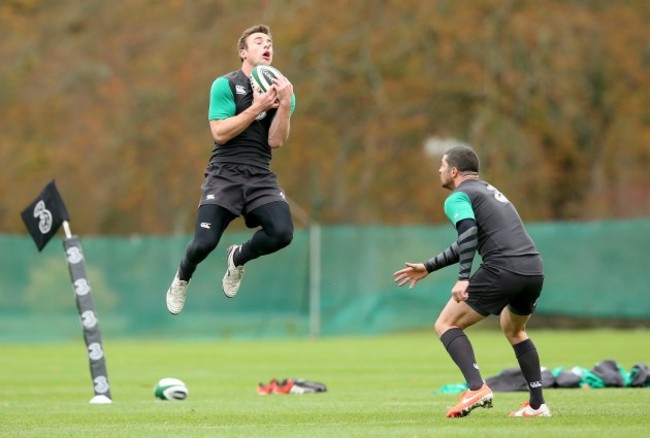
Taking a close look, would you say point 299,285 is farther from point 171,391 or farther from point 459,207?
point 459,207

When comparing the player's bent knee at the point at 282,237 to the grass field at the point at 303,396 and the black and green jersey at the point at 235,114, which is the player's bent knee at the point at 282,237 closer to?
the black and green jersey at the point at 235,114

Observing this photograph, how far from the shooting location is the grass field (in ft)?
31.4

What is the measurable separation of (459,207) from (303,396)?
→ 4.31 meters

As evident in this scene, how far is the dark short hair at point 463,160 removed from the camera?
10.1 metres

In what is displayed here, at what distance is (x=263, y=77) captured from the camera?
35.2 feet

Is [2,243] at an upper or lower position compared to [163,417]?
upper

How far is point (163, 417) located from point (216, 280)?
59.8 feet

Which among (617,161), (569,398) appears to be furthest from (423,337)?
(569,398)

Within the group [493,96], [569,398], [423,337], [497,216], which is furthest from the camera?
[493,96]

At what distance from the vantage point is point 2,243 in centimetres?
2892

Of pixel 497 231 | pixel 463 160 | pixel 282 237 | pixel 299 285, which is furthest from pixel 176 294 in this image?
pixel 299 285

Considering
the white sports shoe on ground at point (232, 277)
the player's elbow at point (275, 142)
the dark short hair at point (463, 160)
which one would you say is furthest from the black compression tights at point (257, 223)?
the dark short hair at point (463, 160)

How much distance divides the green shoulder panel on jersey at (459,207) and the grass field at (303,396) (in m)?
1.54

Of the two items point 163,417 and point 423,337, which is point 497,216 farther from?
point 423,337
